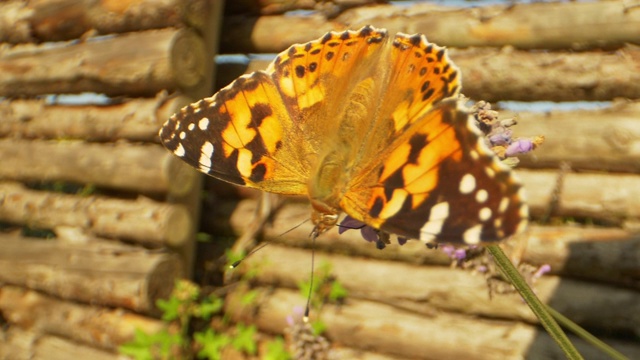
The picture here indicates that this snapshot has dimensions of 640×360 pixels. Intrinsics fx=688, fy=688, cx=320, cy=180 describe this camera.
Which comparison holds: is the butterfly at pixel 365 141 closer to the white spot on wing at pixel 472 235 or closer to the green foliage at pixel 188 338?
the white spot on wing at pixel 472 235

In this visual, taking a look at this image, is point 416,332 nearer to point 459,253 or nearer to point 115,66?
point 459,253

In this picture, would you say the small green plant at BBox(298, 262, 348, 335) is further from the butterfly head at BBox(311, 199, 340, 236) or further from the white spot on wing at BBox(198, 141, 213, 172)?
the butterfly head at BBox(311, 199, 340, 236)

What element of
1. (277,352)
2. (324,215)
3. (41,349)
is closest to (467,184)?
(324,215)

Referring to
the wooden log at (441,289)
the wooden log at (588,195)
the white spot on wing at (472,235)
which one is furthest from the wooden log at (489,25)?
the white spot on wing at (472,235)

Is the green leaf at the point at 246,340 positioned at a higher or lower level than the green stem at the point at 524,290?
lower

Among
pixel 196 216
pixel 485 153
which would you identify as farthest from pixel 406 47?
pixel 196 216

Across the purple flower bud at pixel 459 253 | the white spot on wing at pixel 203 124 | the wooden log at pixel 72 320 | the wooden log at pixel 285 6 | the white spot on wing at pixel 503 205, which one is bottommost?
the wooden log at pixel 72 320
